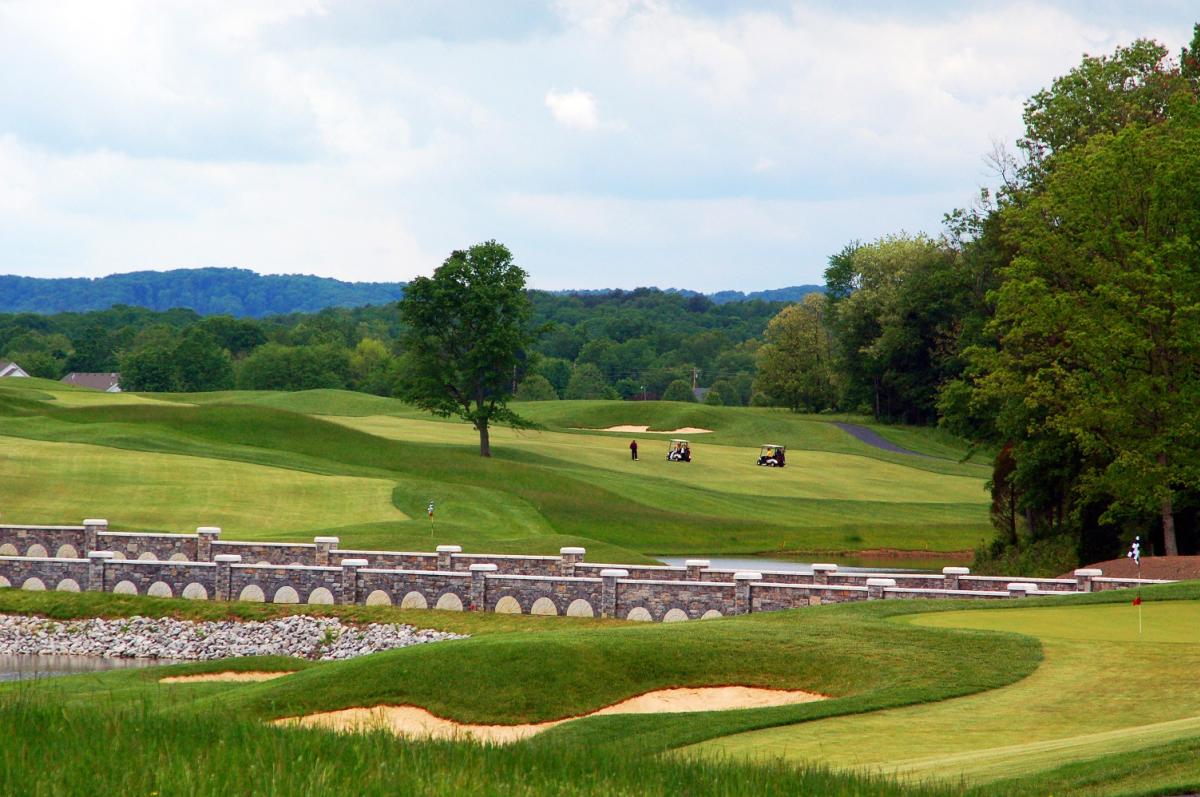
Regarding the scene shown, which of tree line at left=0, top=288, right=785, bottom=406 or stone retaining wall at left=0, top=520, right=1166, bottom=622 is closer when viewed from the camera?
stone retaining wall at left=0, top=520, right=1166, bottom=622

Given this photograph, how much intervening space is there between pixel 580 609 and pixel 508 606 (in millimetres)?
1749

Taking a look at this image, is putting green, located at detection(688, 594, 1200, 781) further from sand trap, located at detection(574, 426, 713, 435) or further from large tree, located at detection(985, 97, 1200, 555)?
sand trap, located at detection(574, 426, 713, 435)

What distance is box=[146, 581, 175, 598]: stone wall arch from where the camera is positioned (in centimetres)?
3469

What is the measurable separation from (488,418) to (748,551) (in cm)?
1994

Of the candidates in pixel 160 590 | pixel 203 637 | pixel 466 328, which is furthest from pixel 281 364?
pixel 203 637

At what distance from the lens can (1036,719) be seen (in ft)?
51.3

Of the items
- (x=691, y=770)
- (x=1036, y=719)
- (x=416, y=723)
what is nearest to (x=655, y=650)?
(x=416, y=723)

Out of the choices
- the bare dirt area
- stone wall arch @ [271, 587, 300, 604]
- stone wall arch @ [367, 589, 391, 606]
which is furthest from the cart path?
stone wall arch @ [271, 587, 300, 604]

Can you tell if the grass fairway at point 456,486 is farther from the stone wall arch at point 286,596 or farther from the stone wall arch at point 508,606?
the stone wall arch at point 508,606

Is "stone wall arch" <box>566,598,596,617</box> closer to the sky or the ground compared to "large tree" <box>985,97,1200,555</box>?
closer to the ground

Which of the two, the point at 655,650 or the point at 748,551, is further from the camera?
the point at 748,551

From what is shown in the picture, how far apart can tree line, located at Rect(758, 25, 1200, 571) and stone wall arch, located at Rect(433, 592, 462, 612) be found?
55.2ft

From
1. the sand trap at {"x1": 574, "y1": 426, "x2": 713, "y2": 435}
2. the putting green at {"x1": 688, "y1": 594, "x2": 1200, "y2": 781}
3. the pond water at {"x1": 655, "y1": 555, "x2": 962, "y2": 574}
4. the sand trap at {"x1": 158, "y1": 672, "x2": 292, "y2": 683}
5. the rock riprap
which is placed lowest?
the pond water at {"x1": 655, "y1": 555, "x2": 962, "y2": 574}

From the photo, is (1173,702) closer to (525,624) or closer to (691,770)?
(691,770)
